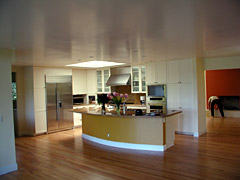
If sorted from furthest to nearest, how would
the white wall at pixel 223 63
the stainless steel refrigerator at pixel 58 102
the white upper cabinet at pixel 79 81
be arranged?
the white upper cabinet at pixel 79 81, the stainless steel refrigerator at pixel 58 102, the white wall at pixel 223 63

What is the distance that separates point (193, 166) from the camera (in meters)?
4.08

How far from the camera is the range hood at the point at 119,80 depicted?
8.21 meters

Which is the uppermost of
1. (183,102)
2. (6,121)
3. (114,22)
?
(114,22)

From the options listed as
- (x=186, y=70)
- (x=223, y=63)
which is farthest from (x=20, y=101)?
(x=223, y=63)

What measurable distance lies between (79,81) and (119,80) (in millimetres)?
1777

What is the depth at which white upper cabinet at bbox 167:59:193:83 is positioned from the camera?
661cm

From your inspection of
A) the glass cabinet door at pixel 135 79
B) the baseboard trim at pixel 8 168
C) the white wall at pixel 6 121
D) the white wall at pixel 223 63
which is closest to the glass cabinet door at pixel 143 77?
the glass cabinet door at pixel 135 79

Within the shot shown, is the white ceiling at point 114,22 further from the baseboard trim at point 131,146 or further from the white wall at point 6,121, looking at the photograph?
the baseboard trim at point 131,146

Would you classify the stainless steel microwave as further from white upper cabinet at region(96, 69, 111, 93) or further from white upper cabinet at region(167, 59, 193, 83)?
white upper cabinet at region(96, 69, 111, 93)

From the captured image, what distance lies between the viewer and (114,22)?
107 inches

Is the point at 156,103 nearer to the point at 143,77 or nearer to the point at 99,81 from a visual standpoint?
the point at 143,77

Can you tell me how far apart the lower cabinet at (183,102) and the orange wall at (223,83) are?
17.0 ft

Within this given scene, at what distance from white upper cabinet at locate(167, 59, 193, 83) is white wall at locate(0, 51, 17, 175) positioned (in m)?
4.76

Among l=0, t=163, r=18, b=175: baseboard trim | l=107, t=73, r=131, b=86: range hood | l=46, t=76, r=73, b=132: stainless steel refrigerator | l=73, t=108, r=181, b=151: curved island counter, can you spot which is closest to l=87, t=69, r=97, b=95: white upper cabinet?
l=107, t=73, r=131, b=86: range hood
